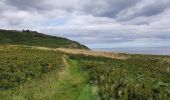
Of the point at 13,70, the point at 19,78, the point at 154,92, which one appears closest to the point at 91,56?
the point at 13,70

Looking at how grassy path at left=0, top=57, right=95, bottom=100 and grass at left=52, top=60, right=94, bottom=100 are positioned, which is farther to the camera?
grass at left=52, top=60, right=94, bottom=100

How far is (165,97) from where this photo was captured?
20.2 meters

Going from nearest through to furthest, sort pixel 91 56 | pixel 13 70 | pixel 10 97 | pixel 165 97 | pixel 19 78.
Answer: pixel 10 97, pixel 165 97, pixel 19 78, pixel 13 70, pixel 91 56

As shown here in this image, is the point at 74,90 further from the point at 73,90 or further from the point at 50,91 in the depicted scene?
the point at 50,91

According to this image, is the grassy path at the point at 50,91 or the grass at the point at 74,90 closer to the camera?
the grassy path at the point at 50,91

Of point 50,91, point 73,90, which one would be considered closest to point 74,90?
point 73,90

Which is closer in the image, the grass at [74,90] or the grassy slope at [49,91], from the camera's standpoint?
the grassy slope at [49,91]

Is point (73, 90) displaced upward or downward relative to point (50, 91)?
downward

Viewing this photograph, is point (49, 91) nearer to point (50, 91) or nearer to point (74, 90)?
point (50, 91)

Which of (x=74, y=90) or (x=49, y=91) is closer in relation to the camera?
(x=49, y=91)

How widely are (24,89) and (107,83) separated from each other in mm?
6557

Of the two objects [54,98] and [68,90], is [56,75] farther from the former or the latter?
[54,98]

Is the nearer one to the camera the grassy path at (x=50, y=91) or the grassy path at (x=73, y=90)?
the grassy path at (x=50, y=91)

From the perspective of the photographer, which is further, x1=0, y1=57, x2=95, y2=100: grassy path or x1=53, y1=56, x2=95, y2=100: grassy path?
x1=53, y1=56, x2=95, y2=100: grassy path
